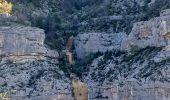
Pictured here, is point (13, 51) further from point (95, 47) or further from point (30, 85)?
point (95, 47)

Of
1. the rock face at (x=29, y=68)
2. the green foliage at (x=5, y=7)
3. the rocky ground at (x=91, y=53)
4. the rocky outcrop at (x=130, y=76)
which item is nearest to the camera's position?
the rocky outcrop at (x=130, y=76)

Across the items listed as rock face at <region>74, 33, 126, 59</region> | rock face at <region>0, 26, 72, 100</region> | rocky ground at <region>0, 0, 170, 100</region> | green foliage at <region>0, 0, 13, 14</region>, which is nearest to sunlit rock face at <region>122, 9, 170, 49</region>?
rocky ground at <region>0, 0, 170, 100</region>

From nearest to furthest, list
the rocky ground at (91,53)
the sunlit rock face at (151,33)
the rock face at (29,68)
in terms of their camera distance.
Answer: the rocky ground at (91,53) → the sunlit rock face at (151,33) → the rock face at (29,68)

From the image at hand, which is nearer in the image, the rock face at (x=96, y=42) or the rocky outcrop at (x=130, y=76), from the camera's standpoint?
the rocky outcrop at (x=130, y=76)

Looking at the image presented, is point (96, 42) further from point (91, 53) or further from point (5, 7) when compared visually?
point (5, 7)

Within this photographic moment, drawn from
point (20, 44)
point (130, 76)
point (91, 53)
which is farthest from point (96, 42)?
point (130, 76)

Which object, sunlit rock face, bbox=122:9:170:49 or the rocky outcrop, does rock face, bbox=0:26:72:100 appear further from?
sunlit rock face, bbox=122:9:170:49

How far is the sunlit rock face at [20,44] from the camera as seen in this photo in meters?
73.1

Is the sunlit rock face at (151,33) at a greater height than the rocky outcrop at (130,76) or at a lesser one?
greater

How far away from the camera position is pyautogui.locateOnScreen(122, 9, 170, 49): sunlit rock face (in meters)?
69.9

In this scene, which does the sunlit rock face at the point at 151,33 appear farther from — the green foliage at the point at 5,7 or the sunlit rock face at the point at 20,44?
the green foliage at the point at 5,7

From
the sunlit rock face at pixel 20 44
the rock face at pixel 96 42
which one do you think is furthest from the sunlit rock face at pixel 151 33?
the sunlit rock face at pixel 20 44

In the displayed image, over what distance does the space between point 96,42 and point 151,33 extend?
25.5ft

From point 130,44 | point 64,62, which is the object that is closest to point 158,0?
point 130,44
